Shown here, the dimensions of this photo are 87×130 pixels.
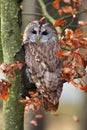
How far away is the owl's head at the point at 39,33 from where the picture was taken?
404 centimetres

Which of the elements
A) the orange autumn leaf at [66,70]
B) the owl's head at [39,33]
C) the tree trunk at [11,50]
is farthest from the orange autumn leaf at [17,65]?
the owl's head at [39,33]

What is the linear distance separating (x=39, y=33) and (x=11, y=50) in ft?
1.79

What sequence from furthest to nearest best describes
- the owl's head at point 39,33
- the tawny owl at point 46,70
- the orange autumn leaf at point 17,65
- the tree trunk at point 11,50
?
the owl's head at point 39,33
the tawny owl at point 46,70
the tree trunk at point 11,50
the orange autumn leaf at point 17,65

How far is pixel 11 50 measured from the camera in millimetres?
3713

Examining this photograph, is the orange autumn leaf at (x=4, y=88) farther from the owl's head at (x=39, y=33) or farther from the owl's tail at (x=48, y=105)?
the owl's head at (x=39, y=33)

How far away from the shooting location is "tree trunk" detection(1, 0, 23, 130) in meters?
3.68

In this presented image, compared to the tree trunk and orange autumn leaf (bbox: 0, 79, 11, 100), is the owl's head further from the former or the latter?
orange autumn leaf (bbox: 0, 79, 11, 100)

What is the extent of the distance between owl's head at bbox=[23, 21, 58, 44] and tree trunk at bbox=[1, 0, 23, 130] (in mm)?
280

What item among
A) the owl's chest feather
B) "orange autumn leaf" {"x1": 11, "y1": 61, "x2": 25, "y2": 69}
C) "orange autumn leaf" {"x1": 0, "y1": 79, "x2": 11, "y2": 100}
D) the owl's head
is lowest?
"orange autumn leaf" {"x1": 0, "y1": 79, "x2": 11, "y2": 100}

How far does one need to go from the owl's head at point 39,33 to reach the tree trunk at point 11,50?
0.92 feet

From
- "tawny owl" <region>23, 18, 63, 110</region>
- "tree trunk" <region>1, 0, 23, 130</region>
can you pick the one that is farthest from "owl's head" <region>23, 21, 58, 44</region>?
"tree trunk" <region>1, 0, 23, 130</region>

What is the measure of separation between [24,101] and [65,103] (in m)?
5.99

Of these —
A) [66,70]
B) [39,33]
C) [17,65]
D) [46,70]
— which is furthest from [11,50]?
[39,33]

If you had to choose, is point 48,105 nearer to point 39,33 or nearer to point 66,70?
point 66,70
